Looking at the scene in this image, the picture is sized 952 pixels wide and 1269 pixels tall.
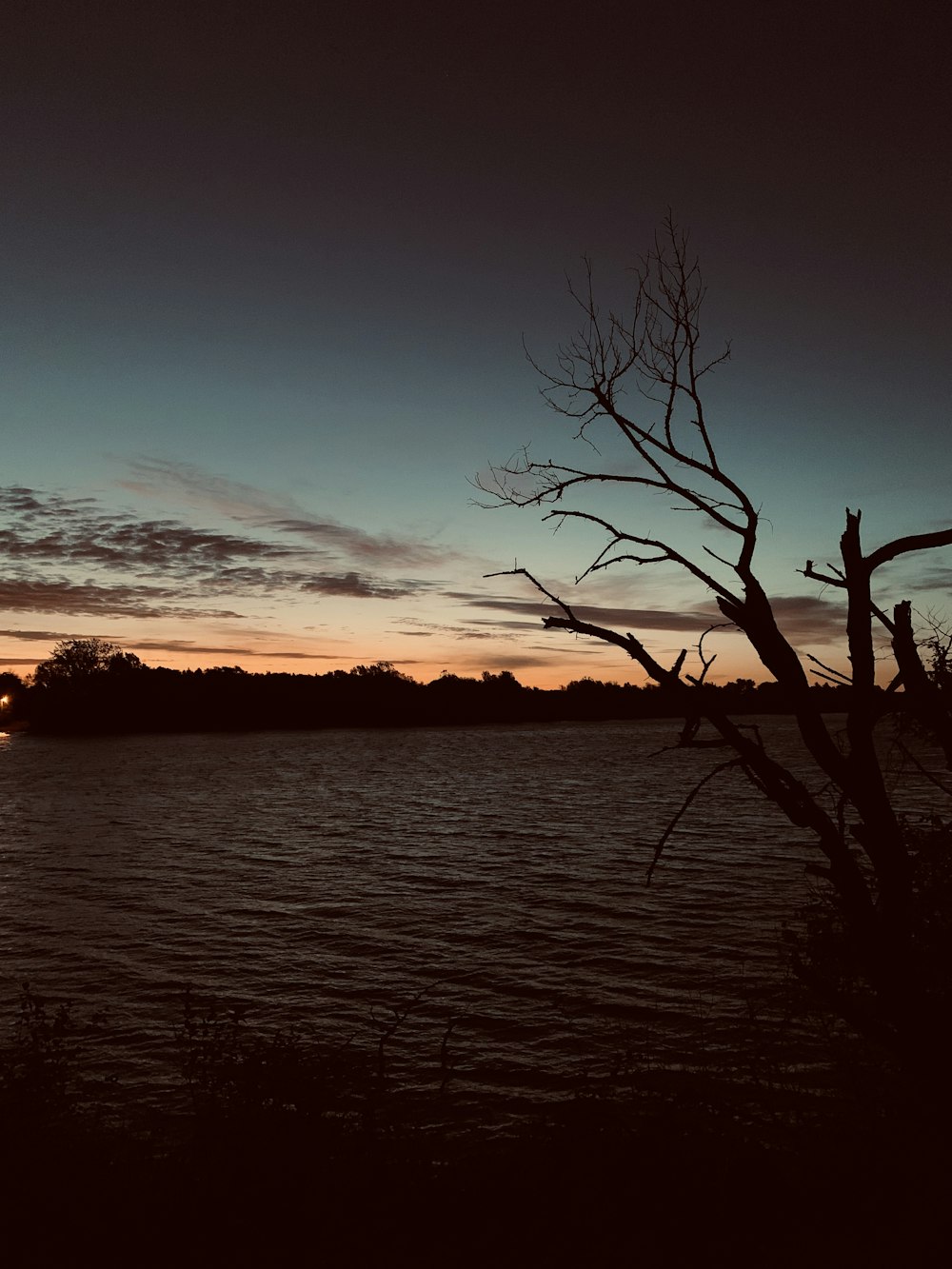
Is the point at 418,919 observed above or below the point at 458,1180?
below

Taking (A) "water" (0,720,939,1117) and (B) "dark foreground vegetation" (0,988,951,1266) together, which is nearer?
(B) "dark foreground vegetation" (0,988,951,1266)

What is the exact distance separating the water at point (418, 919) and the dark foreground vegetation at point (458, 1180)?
4359mm

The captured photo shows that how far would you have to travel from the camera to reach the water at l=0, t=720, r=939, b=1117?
69.3 ft

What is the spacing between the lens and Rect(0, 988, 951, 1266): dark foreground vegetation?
987 centimetres

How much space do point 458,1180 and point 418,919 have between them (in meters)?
21.4

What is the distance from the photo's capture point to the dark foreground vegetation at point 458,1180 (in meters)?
9.87

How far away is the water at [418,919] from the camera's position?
69.3 feet

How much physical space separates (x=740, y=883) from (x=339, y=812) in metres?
38.2

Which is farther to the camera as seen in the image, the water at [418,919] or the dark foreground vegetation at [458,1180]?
the water at [418,919]

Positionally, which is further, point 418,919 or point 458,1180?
point 418,919

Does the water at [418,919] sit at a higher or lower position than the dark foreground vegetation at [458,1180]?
lower

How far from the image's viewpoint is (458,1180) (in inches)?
467

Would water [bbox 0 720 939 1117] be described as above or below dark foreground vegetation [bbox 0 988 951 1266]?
below

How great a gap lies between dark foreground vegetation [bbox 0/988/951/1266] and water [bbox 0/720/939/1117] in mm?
4359
